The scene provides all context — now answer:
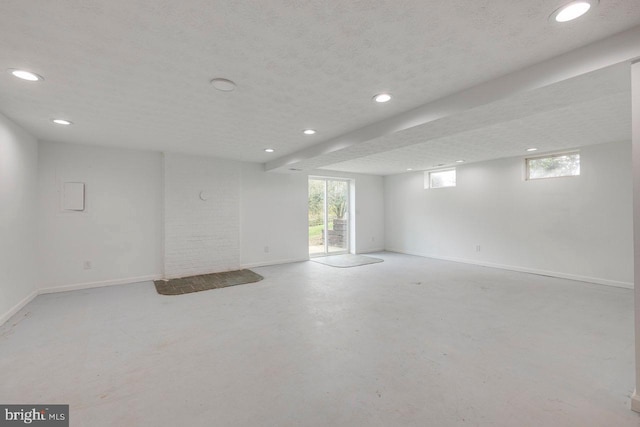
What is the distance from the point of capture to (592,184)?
463 centimetres

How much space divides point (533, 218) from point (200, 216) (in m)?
6.54

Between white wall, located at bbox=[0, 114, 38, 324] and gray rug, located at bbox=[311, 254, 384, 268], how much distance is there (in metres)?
4.91

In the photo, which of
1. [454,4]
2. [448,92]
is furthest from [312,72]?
[448,92]

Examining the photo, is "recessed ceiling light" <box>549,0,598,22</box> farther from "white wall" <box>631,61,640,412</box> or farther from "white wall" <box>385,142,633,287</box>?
"white wall" <box>385,142,633,287</box>

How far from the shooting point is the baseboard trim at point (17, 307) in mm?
3021

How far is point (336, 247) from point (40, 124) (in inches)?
250

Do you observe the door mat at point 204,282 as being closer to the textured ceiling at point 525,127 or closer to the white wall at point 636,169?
the textured ceiling at point 525,127

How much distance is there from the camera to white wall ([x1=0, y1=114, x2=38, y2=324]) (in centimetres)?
301

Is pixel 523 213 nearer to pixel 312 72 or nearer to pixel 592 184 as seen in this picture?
pixel 592 184

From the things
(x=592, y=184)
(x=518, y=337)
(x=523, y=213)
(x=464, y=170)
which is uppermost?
(x=464, y=170)

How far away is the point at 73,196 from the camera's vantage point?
14.0ft

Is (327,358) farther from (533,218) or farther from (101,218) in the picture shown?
(533,218)

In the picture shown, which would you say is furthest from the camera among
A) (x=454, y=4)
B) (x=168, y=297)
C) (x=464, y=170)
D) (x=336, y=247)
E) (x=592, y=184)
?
(x=336, y=247)

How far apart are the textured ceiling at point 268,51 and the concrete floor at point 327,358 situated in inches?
86.2
